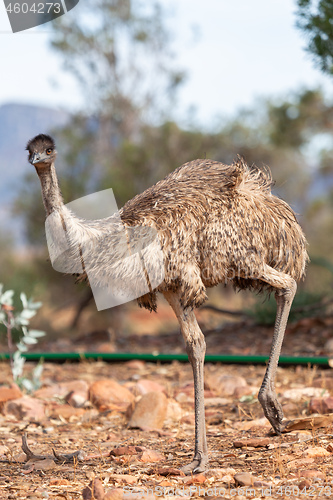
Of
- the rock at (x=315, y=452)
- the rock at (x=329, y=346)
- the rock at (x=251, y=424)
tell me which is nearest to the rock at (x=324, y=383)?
the rock at (x=251, y=424)

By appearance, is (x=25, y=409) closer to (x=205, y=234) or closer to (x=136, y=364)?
(x=136, y=364)

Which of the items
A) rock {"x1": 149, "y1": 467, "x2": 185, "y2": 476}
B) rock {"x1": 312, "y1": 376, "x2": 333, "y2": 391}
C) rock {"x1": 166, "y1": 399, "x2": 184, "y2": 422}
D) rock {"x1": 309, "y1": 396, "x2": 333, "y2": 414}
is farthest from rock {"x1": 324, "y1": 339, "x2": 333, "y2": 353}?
rock {"x1": 149, "y1": 467, "x2": 185, "y2": 476}

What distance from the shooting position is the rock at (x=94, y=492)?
2.94 m

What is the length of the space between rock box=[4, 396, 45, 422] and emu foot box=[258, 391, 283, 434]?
1998 millimetres

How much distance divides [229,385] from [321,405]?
3.92 ft

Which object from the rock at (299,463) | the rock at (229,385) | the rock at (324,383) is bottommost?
the rock at (299,463)

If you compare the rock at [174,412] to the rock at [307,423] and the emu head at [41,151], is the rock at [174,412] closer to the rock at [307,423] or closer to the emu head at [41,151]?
the rock at [307,423]

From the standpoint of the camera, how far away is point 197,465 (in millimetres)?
3391

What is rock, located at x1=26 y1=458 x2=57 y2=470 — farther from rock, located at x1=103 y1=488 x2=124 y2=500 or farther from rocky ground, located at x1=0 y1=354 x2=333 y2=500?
rock, located at x1=103 y1=488 x2=124 y2=500

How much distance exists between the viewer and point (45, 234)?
3.62 m

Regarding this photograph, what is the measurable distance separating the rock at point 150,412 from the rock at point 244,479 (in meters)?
1.62

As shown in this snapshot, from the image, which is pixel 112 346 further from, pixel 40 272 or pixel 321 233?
pixel 321 233

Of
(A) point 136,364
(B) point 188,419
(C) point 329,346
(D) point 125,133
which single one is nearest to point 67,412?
(B) point 188,419

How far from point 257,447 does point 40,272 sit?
8612mm
